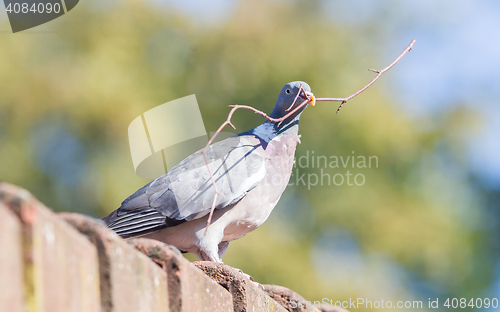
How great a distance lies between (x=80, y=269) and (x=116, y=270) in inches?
4.8

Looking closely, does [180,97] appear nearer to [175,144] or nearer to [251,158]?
[175,144]

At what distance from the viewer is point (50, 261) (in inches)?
42.4

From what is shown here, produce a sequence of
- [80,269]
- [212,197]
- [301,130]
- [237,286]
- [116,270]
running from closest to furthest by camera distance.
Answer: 1. [80,269]
2. [116,270]
3. [237,286]
4. [212,197]
5. [301,130]

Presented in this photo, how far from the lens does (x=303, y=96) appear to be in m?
4.03

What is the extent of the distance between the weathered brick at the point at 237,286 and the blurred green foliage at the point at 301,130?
5246 mm

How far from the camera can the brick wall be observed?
1016 millimetres

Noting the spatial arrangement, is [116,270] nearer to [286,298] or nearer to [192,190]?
[286,298]

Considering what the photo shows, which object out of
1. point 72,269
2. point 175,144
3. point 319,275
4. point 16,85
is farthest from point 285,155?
point 16,85

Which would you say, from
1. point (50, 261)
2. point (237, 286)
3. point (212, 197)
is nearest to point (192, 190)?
point (212, 197)

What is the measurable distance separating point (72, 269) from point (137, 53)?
27.8 feet
